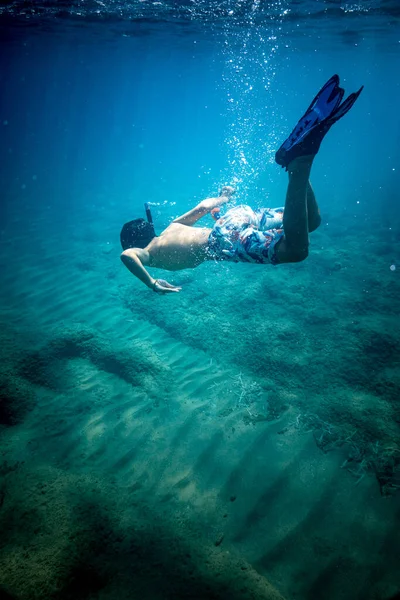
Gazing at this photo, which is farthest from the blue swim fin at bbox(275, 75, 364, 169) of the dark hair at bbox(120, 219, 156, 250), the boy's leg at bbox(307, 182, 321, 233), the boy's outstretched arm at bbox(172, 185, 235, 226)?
the dark hair at bbox(120, 219, 156, 250)

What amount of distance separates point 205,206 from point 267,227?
129 cm

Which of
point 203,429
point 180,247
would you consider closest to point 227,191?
point 180,247

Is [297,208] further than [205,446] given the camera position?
→ No

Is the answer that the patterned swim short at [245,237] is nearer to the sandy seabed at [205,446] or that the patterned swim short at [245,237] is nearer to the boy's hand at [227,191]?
the boy's hand at [227,191]

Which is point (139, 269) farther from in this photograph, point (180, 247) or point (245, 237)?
point (245, 237)

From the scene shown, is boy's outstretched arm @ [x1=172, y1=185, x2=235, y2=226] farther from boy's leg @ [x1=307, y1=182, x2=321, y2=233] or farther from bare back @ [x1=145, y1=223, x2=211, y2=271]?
boy's leg @ [x1=307, y1=182, x2=321, y2=233]

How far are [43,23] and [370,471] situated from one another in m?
24.9

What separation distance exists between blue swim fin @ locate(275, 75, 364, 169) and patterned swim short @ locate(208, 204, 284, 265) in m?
0.91

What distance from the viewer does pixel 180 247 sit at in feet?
13.5

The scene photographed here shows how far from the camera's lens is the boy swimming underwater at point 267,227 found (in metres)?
2.64

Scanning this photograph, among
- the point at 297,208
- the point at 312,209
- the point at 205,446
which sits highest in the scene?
the point at 297,208

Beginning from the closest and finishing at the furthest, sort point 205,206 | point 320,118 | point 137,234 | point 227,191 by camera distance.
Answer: point 320,118 < point 137,234 < point 205,206 < point 227,191

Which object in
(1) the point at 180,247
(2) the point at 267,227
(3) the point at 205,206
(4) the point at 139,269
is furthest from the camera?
(3) the point at 205,206

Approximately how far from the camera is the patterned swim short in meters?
3.40
